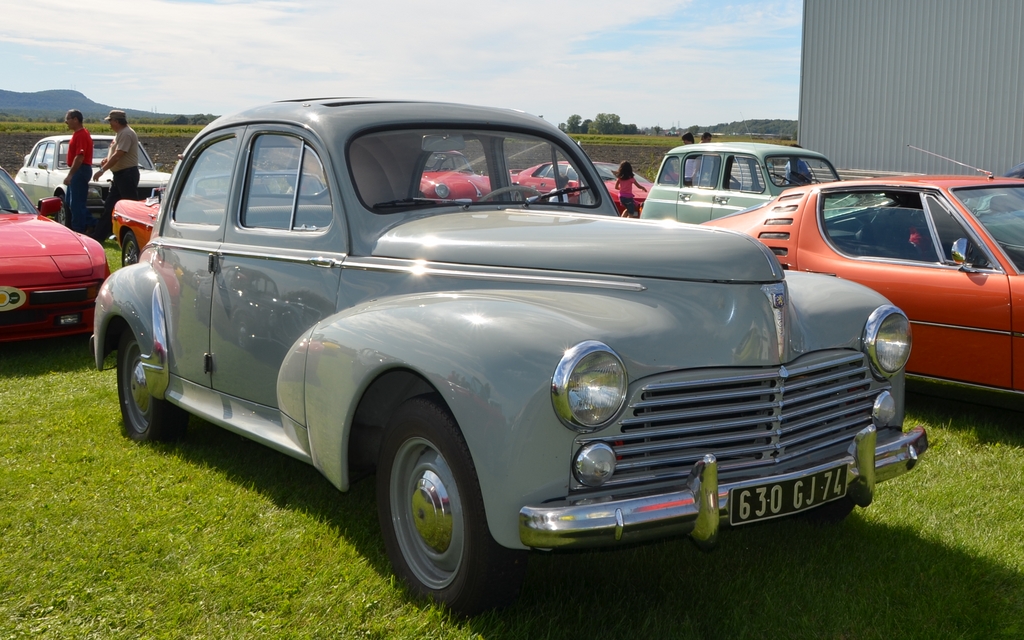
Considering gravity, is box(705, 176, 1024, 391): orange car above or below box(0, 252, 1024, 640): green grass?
above

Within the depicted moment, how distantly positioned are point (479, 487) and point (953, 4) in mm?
18634

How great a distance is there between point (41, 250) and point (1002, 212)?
267 inches

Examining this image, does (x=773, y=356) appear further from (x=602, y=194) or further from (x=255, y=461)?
(x=255, y=461)

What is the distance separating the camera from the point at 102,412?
225 inches

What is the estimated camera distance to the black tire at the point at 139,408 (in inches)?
196

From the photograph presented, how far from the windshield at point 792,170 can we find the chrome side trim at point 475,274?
8.13 meters

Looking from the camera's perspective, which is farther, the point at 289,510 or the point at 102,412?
the point at 102,412

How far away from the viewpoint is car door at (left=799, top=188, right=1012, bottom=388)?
5000 mm

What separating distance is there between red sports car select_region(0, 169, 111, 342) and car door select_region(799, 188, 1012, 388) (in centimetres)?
535

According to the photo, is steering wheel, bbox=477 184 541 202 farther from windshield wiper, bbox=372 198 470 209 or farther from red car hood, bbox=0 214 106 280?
red car hood, bbox=0 214 106 280

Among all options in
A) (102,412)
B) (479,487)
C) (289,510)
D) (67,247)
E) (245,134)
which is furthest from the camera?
(67,247)

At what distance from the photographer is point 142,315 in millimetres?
4812

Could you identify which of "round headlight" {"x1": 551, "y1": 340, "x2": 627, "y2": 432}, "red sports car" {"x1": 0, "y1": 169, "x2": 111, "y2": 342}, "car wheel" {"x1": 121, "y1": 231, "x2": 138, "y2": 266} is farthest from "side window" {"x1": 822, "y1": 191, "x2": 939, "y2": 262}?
"car wheel" {"x1": 121, "y1": 231, "x2": 138, "y2": 266}

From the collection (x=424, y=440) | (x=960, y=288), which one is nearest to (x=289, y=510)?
(x=424, y=440)
